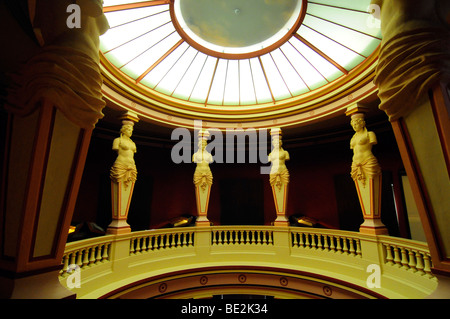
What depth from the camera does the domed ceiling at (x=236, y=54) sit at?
4.67 m

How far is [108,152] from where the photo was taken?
301 inches

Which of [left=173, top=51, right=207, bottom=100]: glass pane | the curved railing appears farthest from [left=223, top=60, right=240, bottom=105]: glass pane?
the curved railing

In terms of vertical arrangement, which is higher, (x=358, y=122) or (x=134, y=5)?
(x=134, y=5)

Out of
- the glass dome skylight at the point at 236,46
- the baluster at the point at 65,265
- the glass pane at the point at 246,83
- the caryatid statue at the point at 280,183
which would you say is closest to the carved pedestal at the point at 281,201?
the caryatid statue at the point at 280,183

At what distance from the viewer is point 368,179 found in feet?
16.7

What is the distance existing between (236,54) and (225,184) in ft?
17.3

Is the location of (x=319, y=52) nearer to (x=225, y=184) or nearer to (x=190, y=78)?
(x=190, y=78)

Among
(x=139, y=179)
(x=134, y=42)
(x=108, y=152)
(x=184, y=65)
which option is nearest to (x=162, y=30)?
(x=134, y=42)

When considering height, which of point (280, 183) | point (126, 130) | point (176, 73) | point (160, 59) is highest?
point (176, 73)

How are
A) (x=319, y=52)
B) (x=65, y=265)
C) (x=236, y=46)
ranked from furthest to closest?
(x=236, y=46) < (x=319, y=52) < (x=65, y=265)

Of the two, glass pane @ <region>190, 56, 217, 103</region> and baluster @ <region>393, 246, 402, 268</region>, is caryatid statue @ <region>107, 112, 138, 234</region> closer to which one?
glass pane @ <region>190, 56, 217, 103</region>

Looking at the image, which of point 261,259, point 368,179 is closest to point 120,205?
point 261,259
